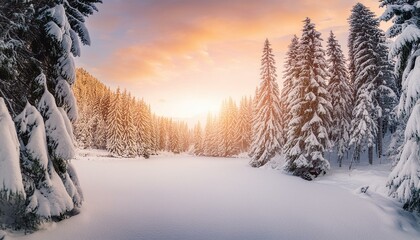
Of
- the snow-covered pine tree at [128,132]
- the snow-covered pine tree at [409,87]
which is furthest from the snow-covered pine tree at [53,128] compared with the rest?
the snow-covered pine tree at [128,132]

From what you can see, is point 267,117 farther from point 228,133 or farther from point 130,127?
point 228,133

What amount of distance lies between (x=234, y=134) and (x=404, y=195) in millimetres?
61239

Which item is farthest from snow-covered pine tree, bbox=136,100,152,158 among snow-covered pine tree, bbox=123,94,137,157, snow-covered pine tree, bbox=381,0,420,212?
snow-covered pine tree, bbox=381,0,420,212

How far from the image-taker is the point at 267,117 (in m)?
36.1

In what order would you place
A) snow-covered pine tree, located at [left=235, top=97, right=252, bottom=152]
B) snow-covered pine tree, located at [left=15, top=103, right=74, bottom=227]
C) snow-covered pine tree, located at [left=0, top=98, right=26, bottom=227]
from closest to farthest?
1. snow-covered pine tree, located at [left=0, top=98, right=26, bottom=227]
2. snow-covered pine tree, located at [left=15, top=103, right=74, bottom=227]
3. snow-covered pine tree, located at [left=235, top=97, right=252, bottom=152]

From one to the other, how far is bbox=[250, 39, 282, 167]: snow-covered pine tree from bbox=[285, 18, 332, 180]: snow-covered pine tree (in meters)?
7.74

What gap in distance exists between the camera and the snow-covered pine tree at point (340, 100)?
29781mm

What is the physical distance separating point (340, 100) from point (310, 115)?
695 centimetres

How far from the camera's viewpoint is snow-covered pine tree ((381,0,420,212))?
30.9ft

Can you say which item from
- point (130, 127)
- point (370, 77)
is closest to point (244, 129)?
point (130, 127)

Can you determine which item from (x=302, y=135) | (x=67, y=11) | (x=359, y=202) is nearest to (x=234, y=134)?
(x=302, y=135)

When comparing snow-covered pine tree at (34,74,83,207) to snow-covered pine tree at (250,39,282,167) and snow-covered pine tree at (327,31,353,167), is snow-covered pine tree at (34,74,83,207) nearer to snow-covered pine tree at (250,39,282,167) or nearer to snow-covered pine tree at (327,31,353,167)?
snow-covered pine tree at (327,31,353,167)

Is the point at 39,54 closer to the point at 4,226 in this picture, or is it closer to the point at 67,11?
the point at 67,11

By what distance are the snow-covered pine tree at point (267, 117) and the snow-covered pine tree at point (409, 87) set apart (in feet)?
77.9
